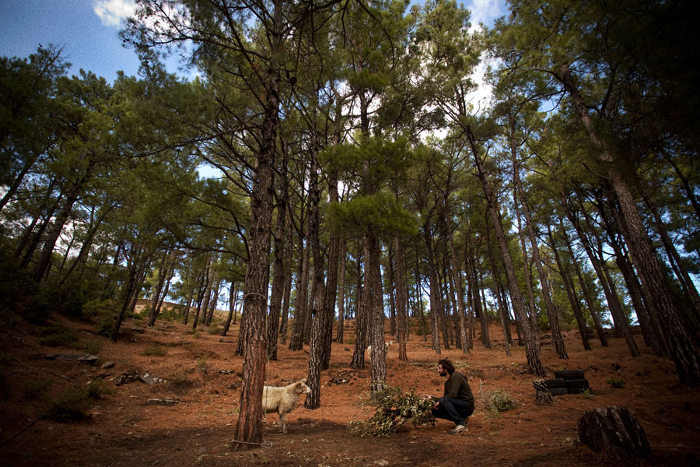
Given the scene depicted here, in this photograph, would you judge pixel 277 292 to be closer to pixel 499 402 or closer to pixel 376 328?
pixel 376 328

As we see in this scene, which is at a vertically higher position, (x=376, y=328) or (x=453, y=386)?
(x=376, y=328)

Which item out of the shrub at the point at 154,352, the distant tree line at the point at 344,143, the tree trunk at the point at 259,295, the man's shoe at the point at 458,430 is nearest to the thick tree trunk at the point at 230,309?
the distant tree line at the point at 344,143

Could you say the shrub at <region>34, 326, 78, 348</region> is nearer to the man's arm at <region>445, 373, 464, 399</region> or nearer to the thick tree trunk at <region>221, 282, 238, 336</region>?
the thick tree trunk at <region>221, 282, 238, 336</region>

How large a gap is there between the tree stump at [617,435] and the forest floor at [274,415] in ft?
0.34

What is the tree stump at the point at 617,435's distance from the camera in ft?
8.88

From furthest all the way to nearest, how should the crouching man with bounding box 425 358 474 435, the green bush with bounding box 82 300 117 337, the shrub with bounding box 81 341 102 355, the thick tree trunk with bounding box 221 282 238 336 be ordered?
the thick tree trunk with bounding box 221 282 238 336
the green bush with bounding box 82 300 117 337
the shrub with bounding box 81 341 102 355
the crouching man with bounding box 425 358 474 435

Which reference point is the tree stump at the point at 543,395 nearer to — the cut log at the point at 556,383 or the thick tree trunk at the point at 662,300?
the cut log at the point at 556,383

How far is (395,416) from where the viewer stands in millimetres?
4684

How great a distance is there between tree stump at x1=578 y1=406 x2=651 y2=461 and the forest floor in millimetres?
104

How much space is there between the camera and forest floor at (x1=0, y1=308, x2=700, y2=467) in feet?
11.0

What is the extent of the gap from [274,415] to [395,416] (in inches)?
132

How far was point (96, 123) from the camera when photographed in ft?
38.1

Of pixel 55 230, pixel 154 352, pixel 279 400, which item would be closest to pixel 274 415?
pixel 279 400

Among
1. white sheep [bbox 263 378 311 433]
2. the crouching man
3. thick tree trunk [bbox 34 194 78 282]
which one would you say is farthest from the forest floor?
thick tree trunk [bbox 34 194 78 282]
